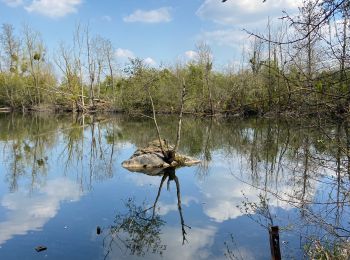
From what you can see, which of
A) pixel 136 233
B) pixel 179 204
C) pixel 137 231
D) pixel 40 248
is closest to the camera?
pixel 40 248

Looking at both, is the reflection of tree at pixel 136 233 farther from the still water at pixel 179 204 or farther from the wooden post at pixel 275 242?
the wooden post at pixel 275 242

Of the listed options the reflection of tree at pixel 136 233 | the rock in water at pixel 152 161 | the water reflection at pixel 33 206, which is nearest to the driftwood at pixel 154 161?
the rock in water at pixel 152 161

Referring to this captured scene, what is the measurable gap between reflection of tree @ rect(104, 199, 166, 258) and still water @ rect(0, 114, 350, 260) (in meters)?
0.02

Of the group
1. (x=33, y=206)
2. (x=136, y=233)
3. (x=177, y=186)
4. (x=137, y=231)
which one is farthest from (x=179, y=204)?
(x=33, y=206)

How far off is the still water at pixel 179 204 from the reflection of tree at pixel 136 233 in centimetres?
2

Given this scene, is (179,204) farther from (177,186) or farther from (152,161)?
(152,161)

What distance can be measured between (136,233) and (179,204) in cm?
248

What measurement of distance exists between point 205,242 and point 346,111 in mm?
5122

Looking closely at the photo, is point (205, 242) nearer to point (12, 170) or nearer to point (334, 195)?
point (334, 195)

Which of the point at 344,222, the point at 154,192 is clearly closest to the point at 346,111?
the point at 344,222

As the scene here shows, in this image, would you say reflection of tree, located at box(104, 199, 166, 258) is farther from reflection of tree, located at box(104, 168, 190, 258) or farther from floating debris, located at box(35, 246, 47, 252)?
floating debris, located at box(35, 246, 47, 252)

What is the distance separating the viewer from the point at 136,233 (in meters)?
8.28

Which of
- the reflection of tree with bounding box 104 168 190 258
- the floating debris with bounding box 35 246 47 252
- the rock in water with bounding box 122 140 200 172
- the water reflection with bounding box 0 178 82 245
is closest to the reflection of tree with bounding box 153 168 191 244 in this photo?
the reflection of tree with bounding box 104 168 190 258

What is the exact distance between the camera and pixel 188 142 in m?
23.0
